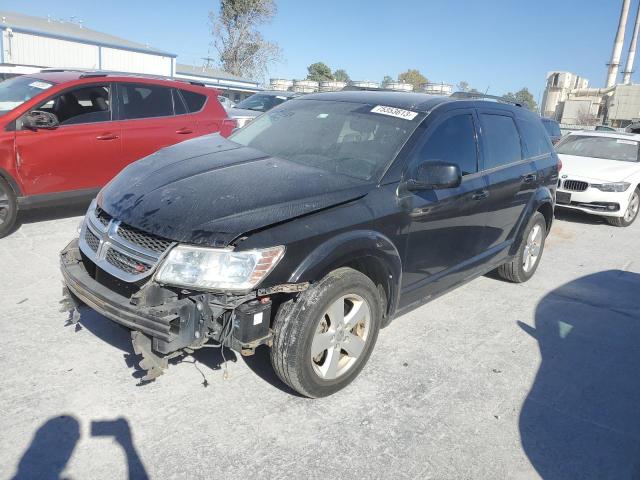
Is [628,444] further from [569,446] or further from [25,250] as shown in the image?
[25,250]

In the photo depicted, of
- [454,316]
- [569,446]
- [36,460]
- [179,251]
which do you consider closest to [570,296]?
[454,316]

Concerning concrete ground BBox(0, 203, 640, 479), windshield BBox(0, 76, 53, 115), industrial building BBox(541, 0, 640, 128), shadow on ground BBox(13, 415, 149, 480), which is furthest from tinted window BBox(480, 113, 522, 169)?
industrial building BBox(541, 0, 640, 128)

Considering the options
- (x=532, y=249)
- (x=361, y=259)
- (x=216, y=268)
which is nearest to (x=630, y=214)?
(x=532, y=249)

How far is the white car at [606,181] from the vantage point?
9070 mm

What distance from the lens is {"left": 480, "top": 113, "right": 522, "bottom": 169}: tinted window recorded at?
14.8 feet

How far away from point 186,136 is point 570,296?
506 cm

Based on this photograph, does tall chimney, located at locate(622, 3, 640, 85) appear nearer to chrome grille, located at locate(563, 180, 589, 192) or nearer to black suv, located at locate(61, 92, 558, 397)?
chrome grille, located at locate(563, 180, 589, 192)

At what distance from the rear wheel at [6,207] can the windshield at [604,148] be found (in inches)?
374

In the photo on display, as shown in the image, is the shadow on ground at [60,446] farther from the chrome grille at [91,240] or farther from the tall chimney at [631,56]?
the tall chimney at [631,56]

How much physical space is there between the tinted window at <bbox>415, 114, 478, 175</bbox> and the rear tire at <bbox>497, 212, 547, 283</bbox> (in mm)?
1472

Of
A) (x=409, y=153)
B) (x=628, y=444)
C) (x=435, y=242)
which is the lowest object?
(x=628, y=444)

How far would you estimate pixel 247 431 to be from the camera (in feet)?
9.46

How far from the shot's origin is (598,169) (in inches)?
368

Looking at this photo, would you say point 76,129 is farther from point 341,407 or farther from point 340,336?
point 341,407
